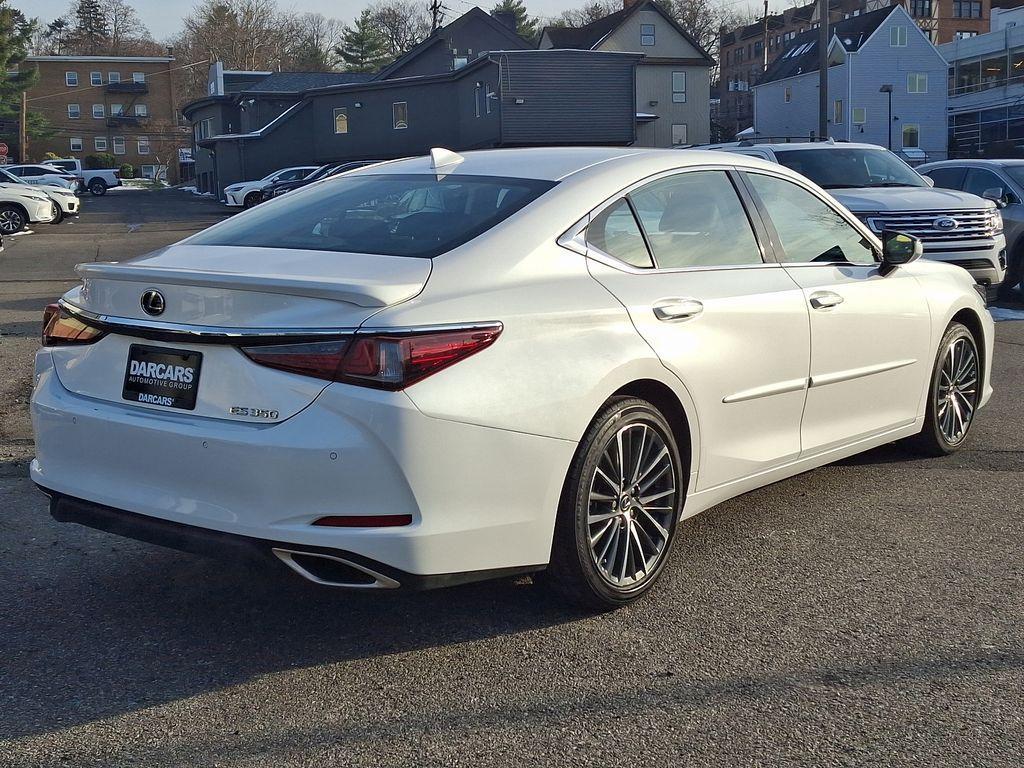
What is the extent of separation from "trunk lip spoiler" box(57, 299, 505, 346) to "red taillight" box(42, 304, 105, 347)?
3.6 inches

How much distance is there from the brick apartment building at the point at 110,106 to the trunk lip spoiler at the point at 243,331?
→ 9963 cm

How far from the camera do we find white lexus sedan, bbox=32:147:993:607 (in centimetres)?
360

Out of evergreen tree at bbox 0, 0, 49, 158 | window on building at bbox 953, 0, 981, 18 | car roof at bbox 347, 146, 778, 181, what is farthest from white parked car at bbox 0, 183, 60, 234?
window on building at bbox 953, 0, 981, 18

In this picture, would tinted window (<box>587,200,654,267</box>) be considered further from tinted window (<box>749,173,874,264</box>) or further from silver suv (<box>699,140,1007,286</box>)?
silver suv (<box>699,140,1007,286</box>)

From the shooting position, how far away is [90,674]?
380 centimetres

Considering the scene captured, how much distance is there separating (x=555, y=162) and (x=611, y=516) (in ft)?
4.81

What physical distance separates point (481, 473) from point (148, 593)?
63.5 inches

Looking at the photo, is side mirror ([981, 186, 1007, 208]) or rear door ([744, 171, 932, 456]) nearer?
rear door ([744, 171, 932, 456])

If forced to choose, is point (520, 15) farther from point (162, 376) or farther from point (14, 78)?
point (162, 376)

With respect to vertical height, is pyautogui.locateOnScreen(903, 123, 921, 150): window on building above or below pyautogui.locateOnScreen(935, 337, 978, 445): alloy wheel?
above

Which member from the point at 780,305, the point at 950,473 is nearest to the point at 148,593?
the point at 780,305

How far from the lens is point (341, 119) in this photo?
2216 inches

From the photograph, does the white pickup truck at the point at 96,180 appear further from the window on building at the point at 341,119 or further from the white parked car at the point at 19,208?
the white parked car at the point at 19,208

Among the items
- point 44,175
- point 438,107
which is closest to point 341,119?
point 438,107
